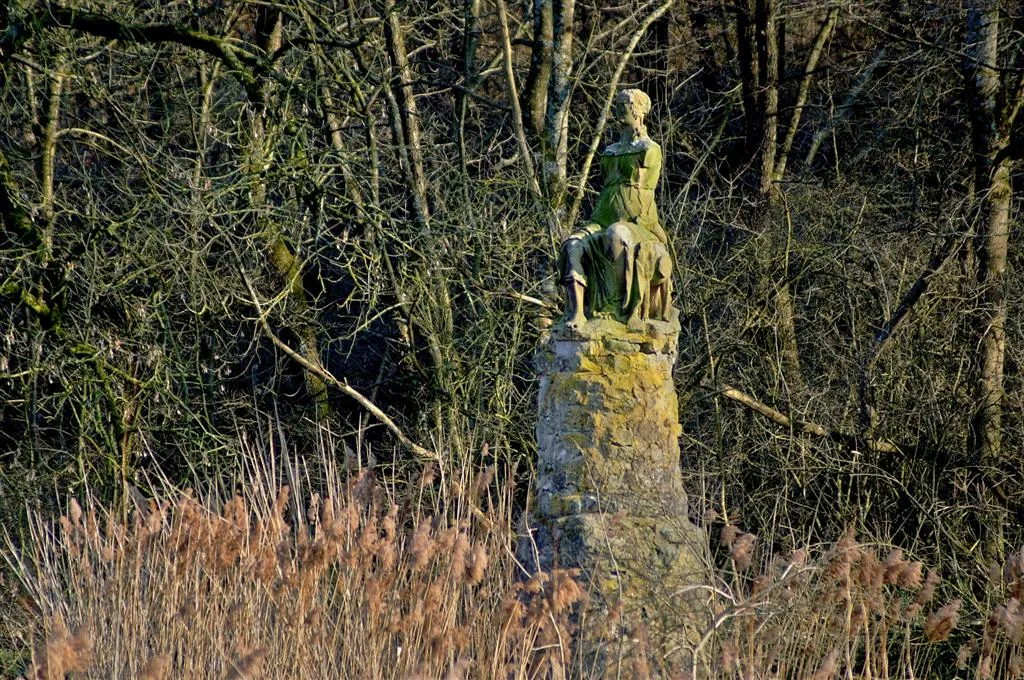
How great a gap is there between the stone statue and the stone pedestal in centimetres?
10

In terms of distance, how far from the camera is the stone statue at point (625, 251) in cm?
532

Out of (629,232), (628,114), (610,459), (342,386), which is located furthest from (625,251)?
(342,386)

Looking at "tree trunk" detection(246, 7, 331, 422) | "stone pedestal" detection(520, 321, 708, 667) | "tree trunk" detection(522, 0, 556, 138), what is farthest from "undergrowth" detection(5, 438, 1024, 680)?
"tree trunk" detection(522, 0, 556, 138)

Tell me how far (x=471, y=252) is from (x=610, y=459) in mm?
3764

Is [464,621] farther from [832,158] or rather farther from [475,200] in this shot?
[832,158]

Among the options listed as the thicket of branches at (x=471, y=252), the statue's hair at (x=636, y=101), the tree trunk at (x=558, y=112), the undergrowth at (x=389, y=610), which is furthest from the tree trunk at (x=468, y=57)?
the undergrowth at (x=389, y=610)

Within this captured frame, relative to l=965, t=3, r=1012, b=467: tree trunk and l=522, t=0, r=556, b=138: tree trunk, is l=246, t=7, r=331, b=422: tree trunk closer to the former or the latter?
l=522, t=0, r=556, b=138: tree trunk

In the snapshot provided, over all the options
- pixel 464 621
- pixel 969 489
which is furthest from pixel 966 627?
pixel 464 621

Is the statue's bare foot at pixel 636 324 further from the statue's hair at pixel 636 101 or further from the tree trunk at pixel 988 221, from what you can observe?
the tree trunk at pixel 988 221

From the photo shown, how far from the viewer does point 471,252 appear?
877cm

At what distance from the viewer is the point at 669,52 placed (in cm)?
1079

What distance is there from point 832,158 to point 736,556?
819 cm

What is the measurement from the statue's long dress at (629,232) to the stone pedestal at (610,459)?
131 mm

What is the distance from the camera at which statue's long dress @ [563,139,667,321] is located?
5324 mm
